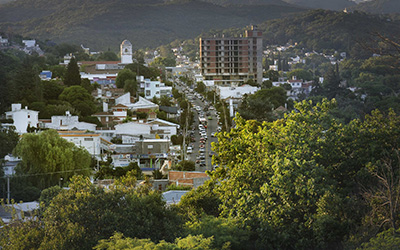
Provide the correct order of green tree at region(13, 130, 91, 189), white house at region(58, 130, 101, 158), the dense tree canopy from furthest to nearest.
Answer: white house at region(58, 130, 101, 158)
green tree at region(13, 130, 91, 189)
the dense tree canopy

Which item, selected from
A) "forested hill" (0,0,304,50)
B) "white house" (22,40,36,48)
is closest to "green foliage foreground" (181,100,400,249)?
"white house" (22,40,36,48)

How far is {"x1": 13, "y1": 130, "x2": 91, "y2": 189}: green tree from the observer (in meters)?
24.1

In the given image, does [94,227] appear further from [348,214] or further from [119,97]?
[119,97]

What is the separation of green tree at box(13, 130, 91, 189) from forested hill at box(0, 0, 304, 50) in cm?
11583

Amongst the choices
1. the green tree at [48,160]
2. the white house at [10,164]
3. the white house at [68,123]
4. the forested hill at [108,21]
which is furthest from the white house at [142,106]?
the forested hill at [108,21]

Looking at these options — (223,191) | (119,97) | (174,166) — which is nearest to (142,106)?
(119,97)

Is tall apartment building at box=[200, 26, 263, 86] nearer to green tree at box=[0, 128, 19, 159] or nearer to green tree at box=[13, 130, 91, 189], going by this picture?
green tree at box=[0, 128, 19, 159]

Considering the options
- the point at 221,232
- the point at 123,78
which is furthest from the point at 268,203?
the point at 123,78

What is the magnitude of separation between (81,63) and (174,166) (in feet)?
139

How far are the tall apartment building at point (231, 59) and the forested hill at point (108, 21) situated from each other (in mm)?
70032

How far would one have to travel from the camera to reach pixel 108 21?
172 m

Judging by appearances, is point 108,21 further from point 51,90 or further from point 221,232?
point 221,232

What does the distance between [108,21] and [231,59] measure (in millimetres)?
104538

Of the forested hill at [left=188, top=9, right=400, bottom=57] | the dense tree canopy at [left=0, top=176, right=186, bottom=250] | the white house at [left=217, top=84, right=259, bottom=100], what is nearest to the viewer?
the dense tree canopy at [left=0, top=176, right=186, bottom=250]
